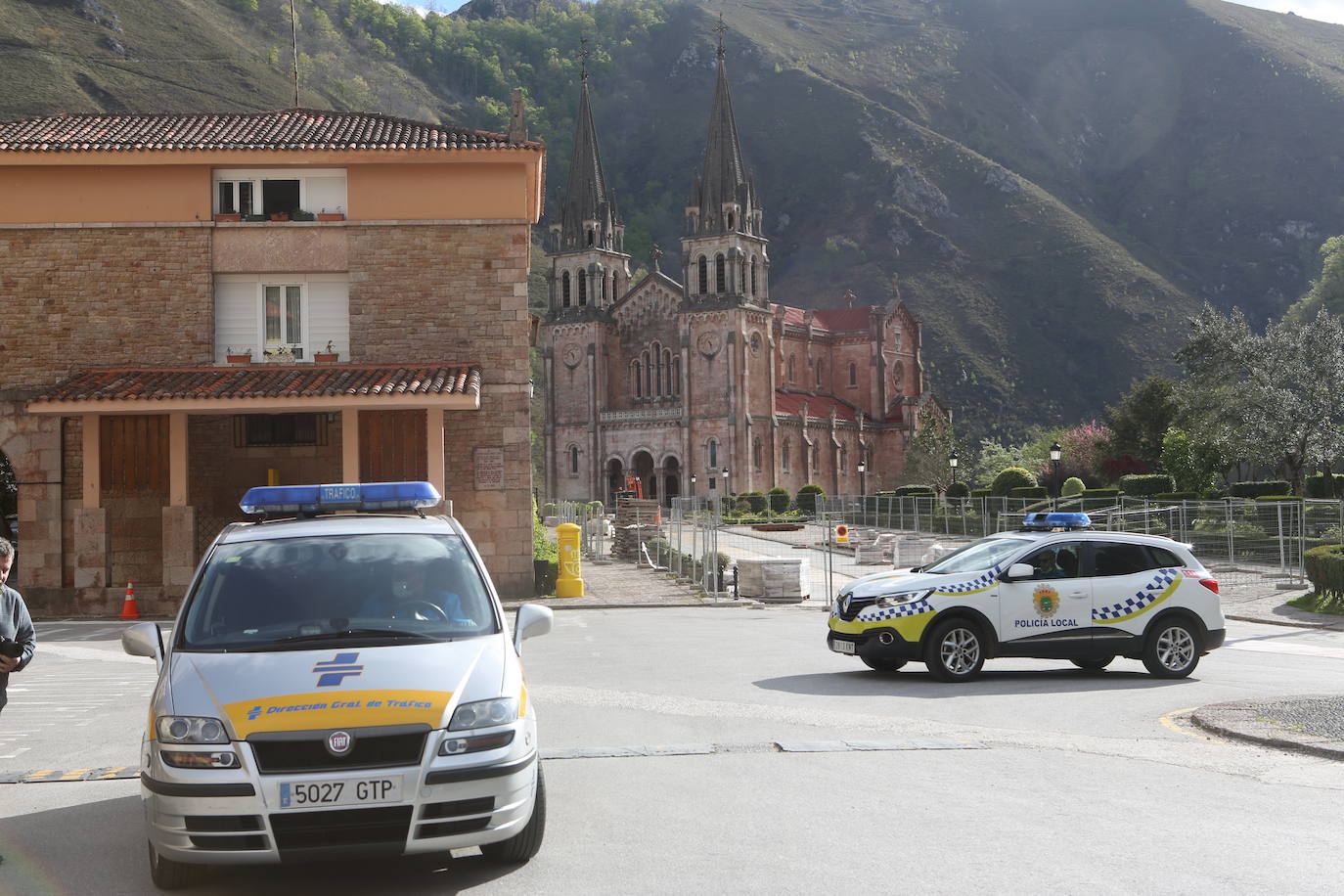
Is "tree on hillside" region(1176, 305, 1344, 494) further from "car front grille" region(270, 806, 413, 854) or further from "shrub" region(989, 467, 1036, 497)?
"car front grille" region(270, 806, 413, 854)

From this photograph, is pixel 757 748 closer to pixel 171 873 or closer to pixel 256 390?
pixel 171 873

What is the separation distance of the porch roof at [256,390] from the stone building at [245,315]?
0.54ft

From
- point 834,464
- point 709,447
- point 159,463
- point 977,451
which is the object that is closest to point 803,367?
point 834,464

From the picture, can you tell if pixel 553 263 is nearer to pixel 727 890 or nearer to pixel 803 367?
pixel 803 367

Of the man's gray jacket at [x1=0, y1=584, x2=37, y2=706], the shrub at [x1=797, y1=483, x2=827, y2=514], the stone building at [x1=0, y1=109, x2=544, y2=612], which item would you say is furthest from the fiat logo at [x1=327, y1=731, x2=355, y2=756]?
the shrub at [x1=797, y1=483, x2=827, y2=514]

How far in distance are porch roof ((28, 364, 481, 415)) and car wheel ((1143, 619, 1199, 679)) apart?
43.8ft

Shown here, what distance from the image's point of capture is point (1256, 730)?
9.80 metres

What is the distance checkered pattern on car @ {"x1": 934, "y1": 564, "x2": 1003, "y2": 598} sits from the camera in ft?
43.4

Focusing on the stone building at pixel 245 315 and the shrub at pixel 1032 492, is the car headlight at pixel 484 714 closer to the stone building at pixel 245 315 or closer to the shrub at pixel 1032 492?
the stone building at pixel 245 315

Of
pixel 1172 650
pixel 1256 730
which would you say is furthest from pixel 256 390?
A: pixel 1256 730

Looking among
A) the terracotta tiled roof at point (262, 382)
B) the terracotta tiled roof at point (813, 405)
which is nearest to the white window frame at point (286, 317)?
the terracotta tiled roof at point (262, 382)

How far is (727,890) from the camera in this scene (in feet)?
19.5

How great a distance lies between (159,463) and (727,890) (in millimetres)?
21979

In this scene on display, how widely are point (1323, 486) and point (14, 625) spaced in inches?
1943
